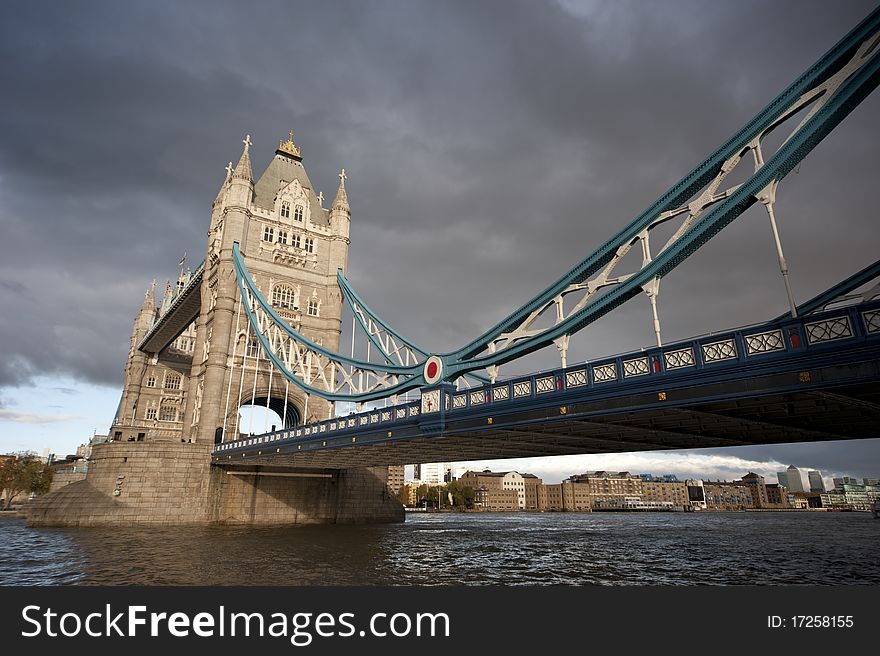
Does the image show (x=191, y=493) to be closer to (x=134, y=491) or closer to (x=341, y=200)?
(x=134, y=491)

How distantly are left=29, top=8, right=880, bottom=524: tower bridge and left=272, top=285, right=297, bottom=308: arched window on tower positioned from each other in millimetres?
179

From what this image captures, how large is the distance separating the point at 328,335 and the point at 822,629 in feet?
144

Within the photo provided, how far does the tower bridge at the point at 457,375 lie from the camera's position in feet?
44.2

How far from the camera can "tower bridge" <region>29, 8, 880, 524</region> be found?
13.5 m

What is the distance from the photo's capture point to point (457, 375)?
989 inches

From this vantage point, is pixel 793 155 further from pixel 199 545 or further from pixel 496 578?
pixel 199 545

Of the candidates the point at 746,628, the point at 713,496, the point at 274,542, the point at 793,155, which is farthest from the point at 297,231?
the point at 713,496

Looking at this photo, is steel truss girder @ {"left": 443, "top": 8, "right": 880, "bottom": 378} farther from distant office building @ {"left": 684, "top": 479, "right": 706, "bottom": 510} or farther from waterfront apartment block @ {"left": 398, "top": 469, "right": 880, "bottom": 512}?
distant office building @ {"left": 684, "top": 479, "right": 706, "bottom": 510}

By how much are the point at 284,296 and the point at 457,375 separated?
27928mm

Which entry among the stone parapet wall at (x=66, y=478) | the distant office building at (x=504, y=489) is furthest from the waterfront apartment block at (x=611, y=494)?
the stone parapet wall at (x=66, y=478)

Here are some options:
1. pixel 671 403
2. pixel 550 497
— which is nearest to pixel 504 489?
pixel 550 497

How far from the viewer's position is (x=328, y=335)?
1903 inches

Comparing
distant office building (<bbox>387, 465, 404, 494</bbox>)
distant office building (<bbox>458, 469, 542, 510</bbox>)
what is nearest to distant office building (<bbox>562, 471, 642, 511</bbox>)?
distant office building (<bbox>458, 469, 542, 510</bbox>)

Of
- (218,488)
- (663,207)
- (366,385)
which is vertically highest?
(663,207)
